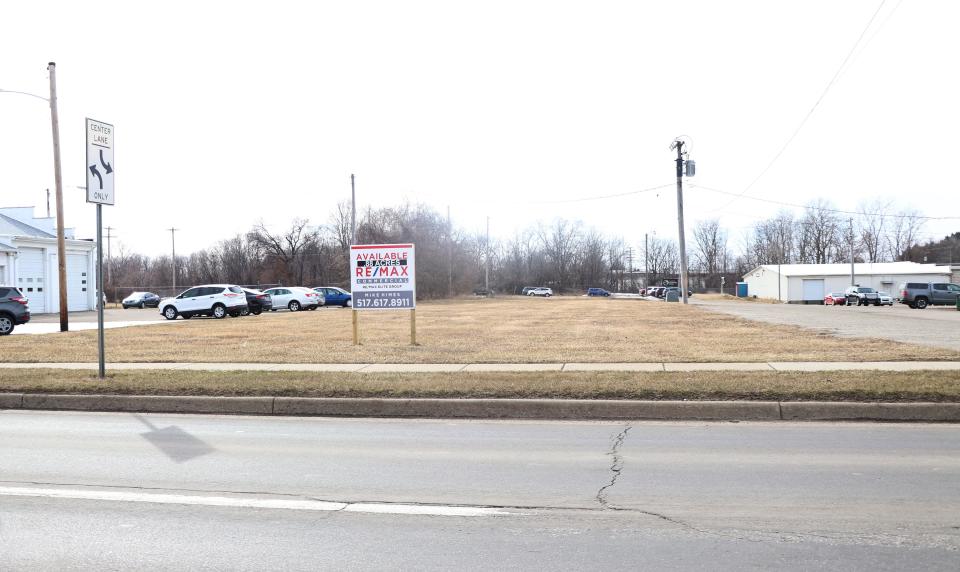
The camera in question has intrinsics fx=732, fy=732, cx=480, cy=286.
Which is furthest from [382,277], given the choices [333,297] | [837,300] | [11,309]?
[837,300]

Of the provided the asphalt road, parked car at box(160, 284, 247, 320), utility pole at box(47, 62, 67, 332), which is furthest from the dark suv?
the asphalt road

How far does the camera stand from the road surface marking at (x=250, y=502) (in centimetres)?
546

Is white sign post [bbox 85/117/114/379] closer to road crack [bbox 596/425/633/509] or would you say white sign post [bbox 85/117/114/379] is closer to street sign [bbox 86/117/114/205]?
street sign [bbox 86/117/114/205]

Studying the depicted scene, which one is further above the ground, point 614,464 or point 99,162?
point 99,162

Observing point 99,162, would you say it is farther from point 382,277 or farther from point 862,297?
point 862,297

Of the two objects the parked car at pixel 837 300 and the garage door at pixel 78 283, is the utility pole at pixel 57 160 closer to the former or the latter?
the garage door at pixel 78 283

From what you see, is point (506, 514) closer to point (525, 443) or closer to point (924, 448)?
point (525, 443)

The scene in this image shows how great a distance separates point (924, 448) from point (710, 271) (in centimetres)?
12673

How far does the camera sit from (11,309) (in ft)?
79.1

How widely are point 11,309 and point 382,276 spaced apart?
14392mm

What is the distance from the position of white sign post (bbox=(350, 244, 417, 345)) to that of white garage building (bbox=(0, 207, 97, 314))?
2930 centimetres

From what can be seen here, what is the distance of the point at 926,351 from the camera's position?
46.8 feet

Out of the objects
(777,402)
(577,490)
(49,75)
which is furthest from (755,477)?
(49,75)

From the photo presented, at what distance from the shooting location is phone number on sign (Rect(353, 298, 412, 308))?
17.9m
